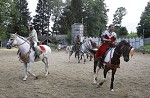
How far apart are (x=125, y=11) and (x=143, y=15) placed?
2889 cm


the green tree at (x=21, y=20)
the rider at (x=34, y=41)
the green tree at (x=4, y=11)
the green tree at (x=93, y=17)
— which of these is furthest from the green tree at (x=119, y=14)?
the rider at (x=34, y=41)

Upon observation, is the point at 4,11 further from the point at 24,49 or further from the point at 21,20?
the point at 24,49

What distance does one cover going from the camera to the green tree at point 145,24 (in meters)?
74.9

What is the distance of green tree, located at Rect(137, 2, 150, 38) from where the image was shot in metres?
74.9

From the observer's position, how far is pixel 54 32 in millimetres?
91500

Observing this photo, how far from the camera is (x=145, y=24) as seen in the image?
251 ft

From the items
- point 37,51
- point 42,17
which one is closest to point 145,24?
point 42,17

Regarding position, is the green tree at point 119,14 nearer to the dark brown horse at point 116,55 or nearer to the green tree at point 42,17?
the green tree at point 42,17

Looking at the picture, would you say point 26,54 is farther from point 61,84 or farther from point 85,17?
point 85,17

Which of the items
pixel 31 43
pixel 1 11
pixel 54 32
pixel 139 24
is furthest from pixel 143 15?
pixel 31 43

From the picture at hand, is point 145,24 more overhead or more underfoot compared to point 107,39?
more overhead

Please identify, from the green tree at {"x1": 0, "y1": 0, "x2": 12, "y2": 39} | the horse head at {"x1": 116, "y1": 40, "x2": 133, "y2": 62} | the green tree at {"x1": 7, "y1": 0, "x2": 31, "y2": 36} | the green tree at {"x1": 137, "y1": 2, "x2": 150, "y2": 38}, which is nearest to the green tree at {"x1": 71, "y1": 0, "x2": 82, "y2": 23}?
the green tree at {"x1": 7, "y1": 0, "x2": 31, "y2": 36}

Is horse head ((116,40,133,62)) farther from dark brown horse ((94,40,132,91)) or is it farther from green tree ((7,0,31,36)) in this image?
green tree ((7,0,31,36))

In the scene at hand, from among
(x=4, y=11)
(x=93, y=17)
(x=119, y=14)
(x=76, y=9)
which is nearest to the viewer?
(x=4, y=11)
